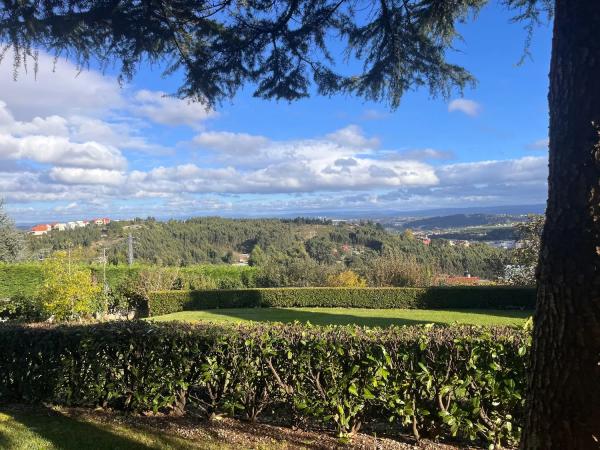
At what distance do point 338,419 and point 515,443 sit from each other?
141 centimetres

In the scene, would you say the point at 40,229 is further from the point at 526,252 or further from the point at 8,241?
the point at 526,252

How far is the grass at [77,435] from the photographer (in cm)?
352

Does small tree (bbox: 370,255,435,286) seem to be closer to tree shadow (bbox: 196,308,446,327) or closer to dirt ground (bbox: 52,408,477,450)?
tree shadow (bbox: 196,308,446,327)

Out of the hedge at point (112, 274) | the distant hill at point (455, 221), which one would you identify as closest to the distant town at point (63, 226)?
the hedge at point (112, 274)

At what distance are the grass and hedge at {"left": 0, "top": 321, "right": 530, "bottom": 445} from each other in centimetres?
29

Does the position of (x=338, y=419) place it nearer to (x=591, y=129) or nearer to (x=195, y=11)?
(x=591, y=129)

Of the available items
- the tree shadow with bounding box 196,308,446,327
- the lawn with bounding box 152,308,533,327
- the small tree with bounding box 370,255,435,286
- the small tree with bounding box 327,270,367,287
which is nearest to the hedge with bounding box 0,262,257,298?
the small tree with bounding box 327,270,367,287

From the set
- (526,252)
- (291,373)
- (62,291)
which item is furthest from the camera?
(526,252)

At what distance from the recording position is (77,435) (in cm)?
373

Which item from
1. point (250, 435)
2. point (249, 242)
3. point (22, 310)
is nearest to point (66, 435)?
point (250, 435)

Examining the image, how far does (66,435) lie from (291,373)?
1876 millimetres

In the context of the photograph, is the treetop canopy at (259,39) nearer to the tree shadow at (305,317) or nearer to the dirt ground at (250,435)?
the dirt ground at (250,435)

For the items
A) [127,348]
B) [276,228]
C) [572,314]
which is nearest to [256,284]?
[127,348]

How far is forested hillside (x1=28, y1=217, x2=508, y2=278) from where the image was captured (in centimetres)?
3303
